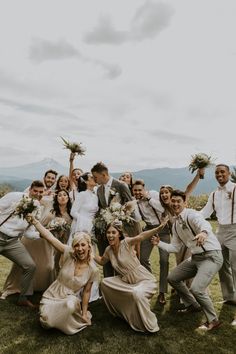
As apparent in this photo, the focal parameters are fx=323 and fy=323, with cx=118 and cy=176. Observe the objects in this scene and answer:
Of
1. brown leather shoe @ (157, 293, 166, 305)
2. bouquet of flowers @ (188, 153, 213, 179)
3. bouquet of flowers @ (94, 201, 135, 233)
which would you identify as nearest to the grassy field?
brown leather shoe @ (157, 293, 166, 305)

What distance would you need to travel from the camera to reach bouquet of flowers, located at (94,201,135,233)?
280 inches

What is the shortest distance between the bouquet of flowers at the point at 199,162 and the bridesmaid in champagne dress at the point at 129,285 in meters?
2.81

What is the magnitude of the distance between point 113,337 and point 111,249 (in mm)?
1747

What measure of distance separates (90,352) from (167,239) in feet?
11.7

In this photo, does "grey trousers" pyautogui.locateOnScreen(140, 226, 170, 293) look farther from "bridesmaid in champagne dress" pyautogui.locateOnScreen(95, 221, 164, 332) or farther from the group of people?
"bridesmaid in champagne dress" pyautogui.locateOnScreen(95, 221, 164, 332)

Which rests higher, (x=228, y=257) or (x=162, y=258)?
(x=228, y=257)

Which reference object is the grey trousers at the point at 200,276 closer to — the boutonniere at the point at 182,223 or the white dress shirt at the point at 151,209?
the boutonniere at the point at 182,223

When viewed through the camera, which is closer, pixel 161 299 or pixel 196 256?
pixel 196 256

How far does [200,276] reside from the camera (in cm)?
638

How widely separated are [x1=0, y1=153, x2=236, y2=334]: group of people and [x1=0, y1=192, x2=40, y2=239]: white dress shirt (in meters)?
0.02

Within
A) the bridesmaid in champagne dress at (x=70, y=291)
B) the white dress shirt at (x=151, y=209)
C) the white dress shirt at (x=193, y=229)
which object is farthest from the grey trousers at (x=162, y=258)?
the bridesmaid in champagne dress at (x=70, y=291)

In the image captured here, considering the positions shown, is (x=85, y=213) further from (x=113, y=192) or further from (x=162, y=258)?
(x=162, y=258)

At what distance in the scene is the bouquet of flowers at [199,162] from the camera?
8.75m

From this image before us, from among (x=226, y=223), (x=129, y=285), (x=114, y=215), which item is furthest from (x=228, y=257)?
(x=114, y=215)
